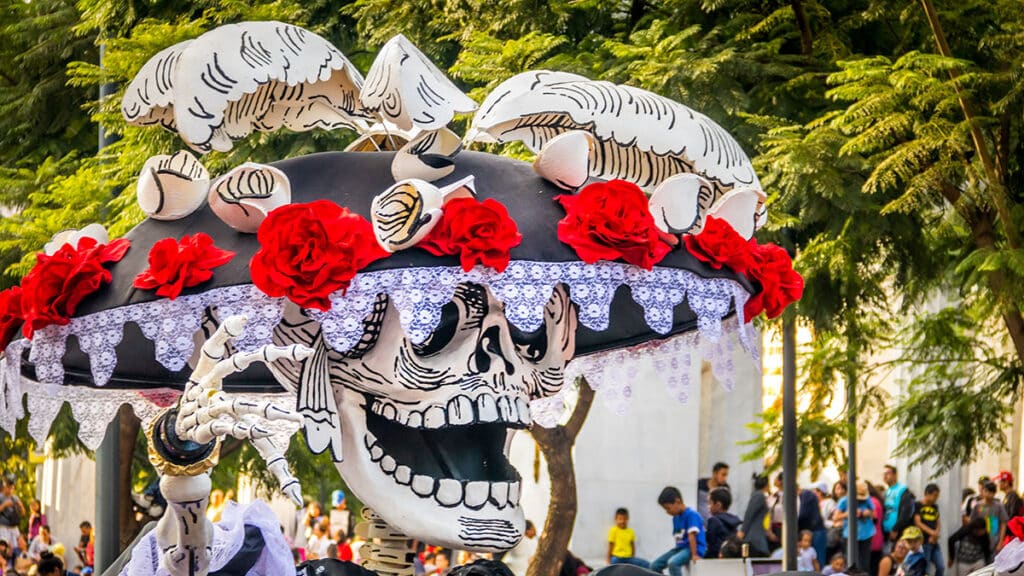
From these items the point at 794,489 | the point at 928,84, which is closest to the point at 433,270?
the point at 928,84

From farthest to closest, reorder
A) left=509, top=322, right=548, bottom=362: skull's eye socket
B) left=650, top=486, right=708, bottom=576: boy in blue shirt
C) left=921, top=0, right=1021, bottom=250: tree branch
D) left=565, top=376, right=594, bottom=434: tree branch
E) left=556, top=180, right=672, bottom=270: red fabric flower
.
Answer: left=650, top=486, right=708, bottom=576: boy in blue shirt → left=565, top=376, right=594, bottom=434: tree branch → left=921, top=0, right=1021, bottom=250: tree branch → left=509, top=322, right=548, bottom=362: skull's eye socket → left=556, top=180, right=672, bottom=270: red fabric flower

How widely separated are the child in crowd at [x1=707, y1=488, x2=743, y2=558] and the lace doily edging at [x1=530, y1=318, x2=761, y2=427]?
895 centimetres

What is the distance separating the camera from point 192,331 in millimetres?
7113

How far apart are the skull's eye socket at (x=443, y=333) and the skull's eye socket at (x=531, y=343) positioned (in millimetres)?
259

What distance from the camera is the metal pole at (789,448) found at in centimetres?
1548

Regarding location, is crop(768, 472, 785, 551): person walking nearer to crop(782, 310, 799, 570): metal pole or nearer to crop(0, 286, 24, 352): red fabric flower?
crop(782, 310, 799, 570): metal pole

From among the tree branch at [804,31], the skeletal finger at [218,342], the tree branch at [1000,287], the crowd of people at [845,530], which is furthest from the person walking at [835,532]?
the skeletal finger at [218,342]

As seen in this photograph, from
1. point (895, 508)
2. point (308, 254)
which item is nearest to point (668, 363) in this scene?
point (308, 254)

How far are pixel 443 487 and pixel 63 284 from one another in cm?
170

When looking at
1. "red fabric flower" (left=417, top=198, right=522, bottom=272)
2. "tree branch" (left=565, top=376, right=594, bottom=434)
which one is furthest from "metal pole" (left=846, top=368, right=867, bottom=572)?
"red fabric flower" (left=417, top=198, right=522, bottom=272)

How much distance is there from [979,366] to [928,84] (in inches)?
196

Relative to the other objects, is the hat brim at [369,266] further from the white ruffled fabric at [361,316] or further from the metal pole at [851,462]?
the metal pole at [851,462]

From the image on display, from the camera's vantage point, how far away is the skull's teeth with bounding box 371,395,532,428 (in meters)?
7.11

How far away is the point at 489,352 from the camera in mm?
7305
